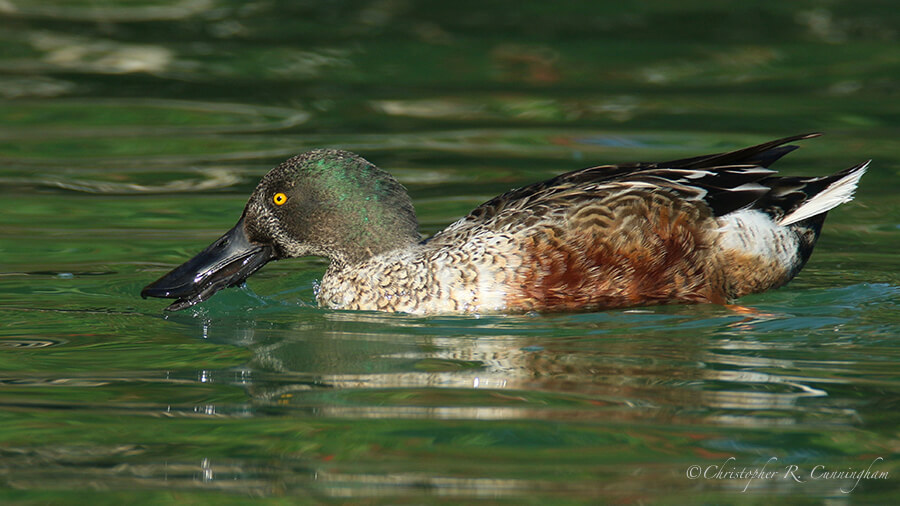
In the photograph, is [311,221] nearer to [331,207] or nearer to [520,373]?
[331,207]

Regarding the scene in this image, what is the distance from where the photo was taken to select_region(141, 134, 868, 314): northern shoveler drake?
21.8 feet

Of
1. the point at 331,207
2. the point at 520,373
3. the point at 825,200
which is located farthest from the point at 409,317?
the point at 825,200

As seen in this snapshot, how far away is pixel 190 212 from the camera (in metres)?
9.33

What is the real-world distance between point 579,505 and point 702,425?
884 mm

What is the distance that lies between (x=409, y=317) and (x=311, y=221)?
82cm

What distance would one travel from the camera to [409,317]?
268 inches

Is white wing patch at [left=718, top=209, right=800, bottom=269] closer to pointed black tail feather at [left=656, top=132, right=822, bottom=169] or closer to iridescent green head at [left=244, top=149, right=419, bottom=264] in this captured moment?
pointed black tail feather at [left=656, top=132, right=822, bottom=169]

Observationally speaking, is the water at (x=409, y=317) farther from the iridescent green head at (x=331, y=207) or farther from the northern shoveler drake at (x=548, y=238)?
the iridescent green head at (x=331, y=207)

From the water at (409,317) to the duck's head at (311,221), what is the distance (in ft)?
0.80

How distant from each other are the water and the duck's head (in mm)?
243

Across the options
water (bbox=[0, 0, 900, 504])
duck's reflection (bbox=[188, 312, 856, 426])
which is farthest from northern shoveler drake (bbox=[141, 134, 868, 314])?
duck's reflection (bbox=[188, 312, 856, 426])

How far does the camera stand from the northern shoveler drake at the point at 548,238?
21.8ft

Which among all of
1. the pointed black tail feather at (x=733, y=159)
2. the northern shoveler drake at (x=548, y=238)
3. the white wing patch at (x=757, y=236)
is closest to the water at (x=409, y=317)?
the northern shoveler drake at (x=548, y=238)

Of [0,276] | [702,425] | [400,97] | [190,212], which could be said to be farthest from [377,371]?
[400,97]
